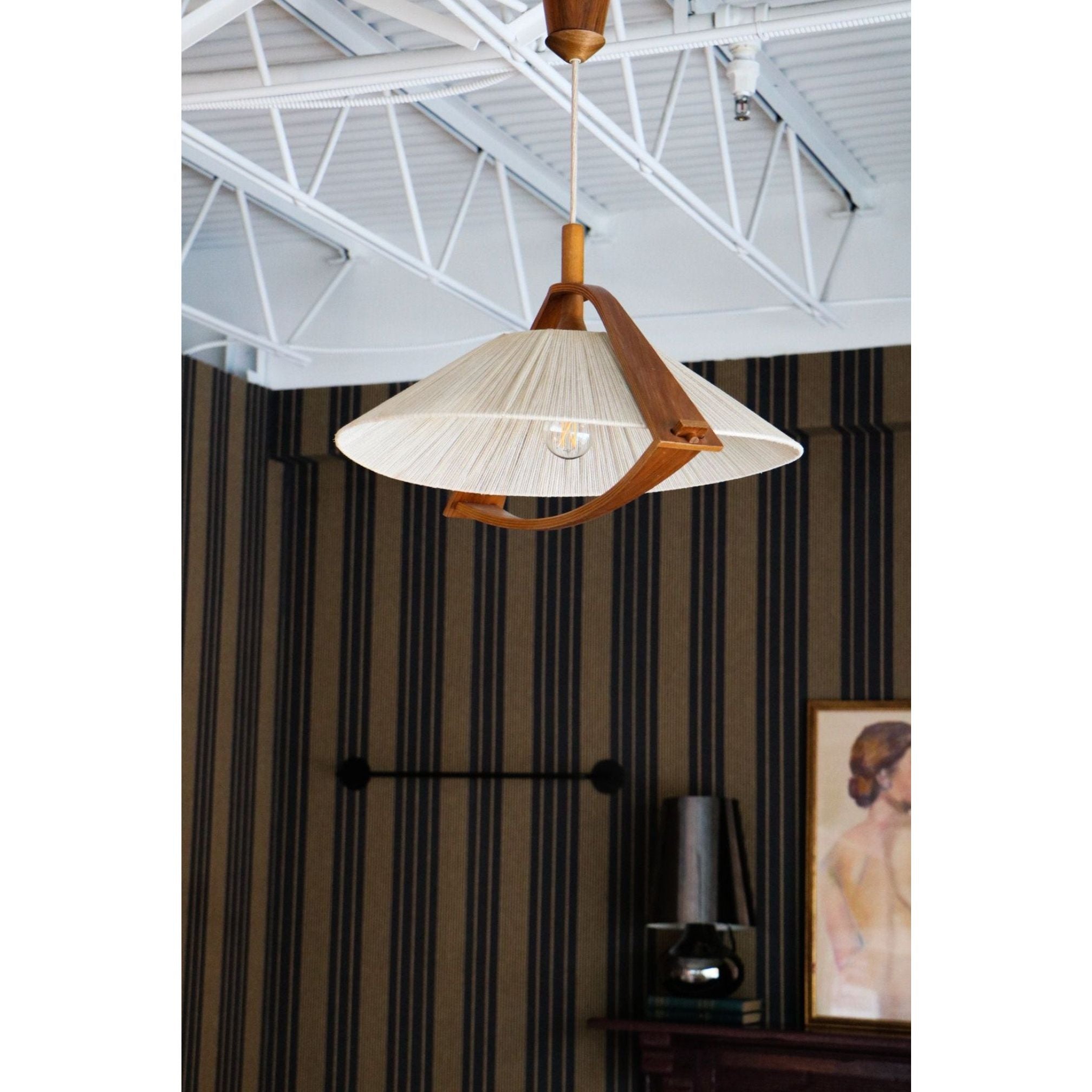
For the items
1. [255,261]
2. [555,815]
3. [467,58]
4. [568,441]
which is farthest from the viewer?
[555,815]

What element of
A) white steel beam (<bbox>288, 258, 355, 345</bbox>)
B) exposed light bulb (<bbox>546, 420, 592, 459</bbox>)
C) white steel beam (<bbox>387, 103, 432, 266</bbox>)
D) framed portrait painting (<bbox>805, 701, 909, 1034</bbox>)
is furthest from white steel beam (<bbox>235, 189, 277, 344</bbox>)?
exposed light bulb (<bbox>546, 420, 592, 459</bbox>)

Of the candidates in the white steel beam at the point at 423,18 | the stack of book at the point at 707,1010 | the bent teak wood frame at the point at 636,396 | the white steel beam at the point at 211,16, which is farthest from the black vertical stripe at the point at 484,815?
the bent teak wood frame at the point at 636,396

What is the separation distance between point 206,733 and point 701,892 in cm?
198

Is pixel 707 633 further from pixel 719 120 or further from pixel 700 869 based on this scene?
pixel 719 120

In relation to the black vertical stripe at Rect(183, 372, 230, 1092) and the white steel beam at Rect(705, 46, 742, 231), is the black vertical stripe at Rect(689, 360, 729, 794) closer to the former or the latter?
the white steel beam at Rect(705, 46, 742, 231)

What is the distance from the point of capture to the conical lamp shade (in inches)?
63.0

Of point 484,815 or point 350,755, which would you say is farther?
point 350,755

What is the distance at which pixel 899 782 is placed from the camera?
5.01 meters

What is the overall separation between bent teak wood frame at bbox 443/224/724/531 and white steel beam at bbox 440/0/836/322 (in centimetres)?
149

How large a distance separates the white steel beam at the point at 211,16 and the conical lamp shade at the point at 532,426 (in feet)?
5.31

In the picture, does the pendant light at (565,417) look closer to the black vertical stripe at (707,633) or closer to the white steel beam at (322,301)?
the black vertical stripe at (707,633)

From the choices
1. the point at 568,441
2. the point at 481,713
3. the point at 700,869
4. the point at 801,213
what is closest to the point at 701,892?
the point at 700,869
